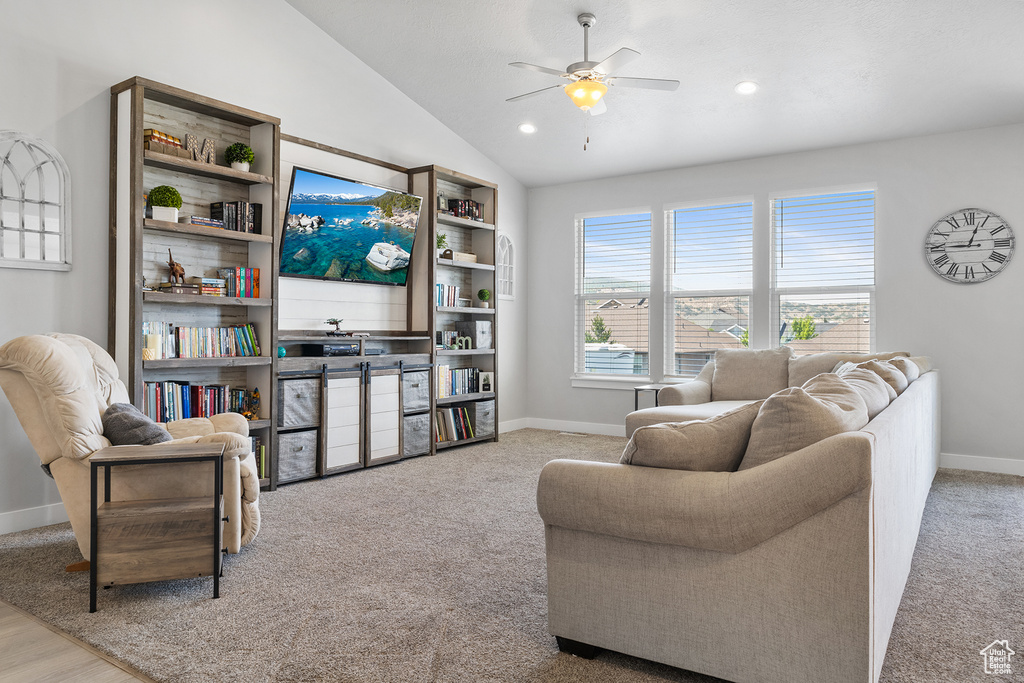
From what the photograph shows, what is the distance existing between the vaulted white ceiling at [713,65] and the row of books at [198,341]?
2.42m

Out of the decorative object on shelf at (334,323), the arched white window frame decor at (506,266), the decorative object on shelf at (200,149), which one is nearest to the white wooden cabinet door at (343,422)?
the decorative object on shelf at (334,323)

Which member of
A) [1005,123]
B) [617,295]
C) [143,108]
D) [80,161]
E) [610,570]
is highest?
[1005,123]

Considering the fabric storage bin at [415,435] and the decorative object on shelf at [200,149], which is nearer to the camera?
the decorative object on shelf at [200,149]

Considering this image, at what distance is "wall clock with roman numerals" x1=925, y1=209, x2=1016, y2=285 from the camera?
499 cm

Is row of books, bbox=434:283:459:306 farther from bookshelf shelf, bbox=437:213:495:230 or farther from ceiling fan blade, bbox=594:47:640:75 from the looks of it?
ceiling fan blade, bbox=594:47:640:75

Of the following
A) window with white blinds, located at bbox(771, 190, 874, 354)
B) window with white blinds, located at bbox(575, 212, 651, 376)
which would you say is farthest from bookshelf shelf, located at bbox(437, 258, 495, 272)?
window with white blinds, located at bbox(771, 190, 874, 354)

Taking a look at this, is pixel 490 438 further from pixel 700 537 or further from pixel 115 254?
pixel 700 537

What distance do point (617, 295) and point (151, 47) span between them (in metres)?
4.48

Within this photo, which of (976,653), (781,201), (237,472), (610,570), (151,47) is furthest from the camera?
(781,201)

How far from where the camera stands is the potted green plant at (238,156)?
4.24m

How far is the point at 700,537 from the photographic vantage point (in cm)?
182

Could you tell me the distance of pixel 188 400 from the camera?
4.00m

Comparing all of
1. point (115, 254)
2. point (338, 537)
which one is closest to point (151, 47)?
point (115, 254)

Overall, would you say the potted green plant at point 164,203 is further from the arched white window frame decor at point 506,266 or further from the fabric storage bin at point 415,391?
the arched white window frame decor at point 506,266
